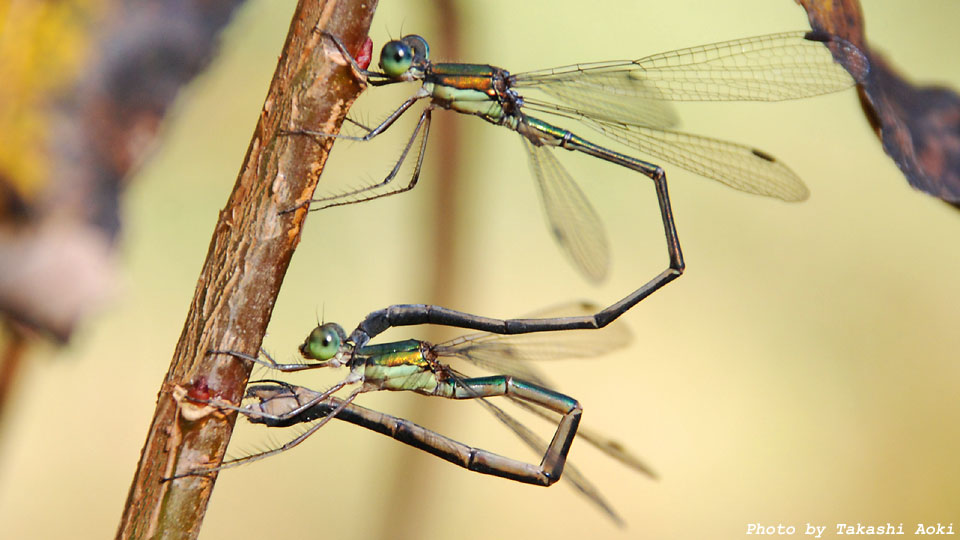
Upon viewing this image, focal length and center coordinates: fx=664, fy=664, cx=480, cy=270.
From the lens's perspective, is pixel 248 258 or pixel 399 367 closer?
pixel 248 258

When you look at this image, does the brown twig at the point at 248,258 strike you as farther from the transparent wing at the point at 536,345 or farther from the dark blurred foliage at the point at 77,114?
the dark blurred foliage at the point at 77,114

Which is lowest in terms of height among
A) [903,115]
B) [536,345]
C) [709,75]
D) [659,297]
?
[536,345]

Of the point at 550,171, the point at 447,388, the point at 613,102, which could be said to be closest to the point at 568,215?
the point at 550,171

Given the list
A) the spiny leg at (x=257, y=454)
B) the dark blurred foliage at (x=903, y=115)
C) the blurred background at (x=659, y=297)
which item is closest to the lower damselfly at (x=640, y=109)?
the dark blurred foliage at (x=903, y=115)

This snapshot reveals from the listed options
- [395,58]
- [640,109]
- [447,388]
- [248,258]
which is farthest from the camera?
[640,109]

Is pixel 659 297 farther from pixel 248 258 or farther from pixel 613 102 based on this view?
pixel 248 258

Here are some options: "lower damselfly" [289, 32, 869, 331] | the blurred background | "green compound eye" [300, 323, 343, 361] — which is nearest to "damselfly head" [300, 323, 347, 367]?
"green compound eye" [300, 323, 343, 361]
